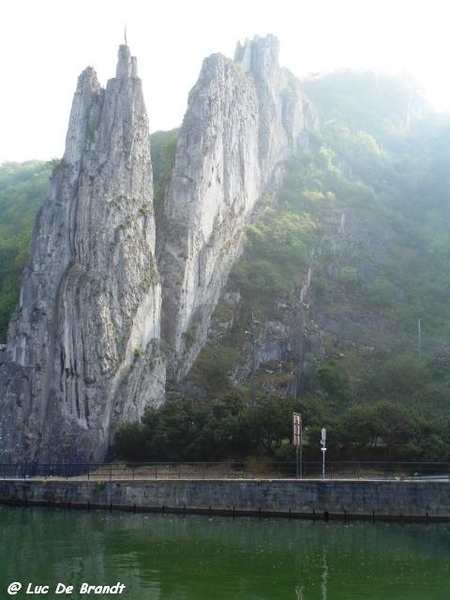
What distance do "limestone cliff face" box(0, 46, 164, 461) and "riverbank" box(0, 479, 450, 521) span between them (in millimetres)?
9665

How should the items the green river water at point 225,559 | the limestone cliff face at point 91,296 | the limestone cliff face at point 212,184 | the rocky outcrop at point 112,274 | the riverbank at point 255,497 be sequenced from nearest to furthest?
the green river water at point 225,559, the riverbank at point 255,497, the limestone cliff face at point 91,296, the rocky outcrop at point 112,274, the limestone cliff face at point 212,184

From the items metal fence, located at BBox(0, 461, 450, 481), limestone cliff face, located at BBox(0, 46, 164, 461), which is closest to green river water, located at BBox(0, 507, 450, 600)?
metal fence, located at BBox(0, 461, 450, 481)

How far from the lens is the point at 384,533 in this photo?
1368 inches

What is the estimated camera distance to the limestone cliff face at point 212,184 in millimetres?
70938

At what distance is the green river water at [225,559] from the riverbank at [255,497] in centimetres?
147

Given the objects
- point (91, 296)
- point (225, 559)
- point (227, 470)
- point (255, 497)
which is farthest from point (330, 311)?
point (225, 559)

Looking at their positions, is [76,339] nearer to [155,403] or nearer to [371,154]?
[155,403]

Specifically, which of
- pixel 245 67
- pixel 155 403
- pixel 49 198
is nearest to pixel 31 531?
pixel 155 403

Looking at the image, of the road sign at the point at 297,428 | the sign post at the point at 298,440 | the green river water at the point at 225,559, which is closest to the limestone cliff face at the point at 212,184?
the sign post at the point at 298,440

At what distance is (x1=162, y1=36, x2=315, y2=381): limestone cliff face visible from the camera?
70938mm

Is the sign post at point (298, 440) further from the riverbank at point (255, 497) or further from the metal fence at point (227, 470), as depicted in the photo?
the riverbank at point (255, 497)

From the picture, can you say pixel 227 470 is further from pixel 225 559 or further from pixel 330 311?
pixel 330 311

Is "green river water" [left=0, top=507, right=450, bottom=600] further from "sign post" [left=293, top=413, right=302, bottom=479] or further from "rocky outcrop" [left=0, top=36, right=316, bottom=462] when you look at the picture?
"rocky outcrop" [left=0, top=36, right=316, bottom=462]

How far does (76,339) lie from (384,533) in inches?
1257
